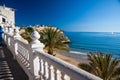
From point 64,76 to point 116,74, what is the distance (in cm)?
1221

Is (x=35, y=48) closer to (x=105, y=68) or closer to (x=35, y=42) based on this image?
(x=35, y=42)

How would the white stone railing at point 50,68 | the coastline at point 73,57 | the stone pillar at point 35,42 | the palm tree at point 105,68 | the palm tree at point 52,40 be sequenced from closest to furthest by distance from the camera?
the white stone railing at point 50,68 < the stone pillar at point 35,42 < the palm tree at point 105,68 < the palm tree at point 52,40 < the coastline at point 73,57

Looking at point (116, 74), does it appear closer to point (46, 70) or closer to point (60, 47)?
point (46, 70)

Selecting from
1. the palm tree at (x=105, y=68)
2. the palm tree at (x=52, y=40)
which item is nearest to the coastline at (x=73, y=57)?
the palm tree at (x=52, y=40)

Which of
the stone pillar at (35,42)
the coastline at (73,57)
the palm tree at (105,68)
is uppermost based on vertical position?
the stone pillar at (35,42)

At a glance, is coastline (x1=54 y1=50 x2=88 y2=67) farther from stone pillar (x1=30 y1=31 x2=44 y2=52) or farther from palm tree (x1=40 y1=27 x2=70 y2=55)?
stone pillar (x1=30 y1=31 x2=44 y2=52)

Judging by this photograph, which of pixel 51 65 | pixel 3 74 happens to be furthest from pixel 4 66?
pixel 51 65

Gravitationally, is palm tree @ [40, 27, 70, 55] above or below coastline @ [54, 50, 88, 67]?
above

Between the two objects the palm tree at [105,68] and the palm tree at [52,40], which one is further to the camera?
the palm tree at [52,40]

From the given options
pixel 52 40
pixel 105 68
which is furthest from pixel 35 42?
pixel 52 40

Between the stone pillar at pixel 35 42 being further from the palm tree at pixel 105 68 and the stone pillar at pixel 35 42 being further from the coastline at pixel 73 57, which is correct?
the coastline at pixel 73 57

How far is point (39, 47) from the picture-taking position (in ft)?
16.2

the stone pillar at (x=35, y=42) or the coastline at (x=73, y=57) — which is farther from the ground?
the stone pillar at (x=35, y=42)

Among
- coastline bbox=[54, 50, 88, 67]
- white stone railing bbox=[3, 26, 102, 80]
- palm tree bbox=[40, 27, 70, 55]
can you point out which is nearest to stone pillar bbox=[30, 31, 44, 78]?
white stone railing bbox=[3, 26, 102, 80]
